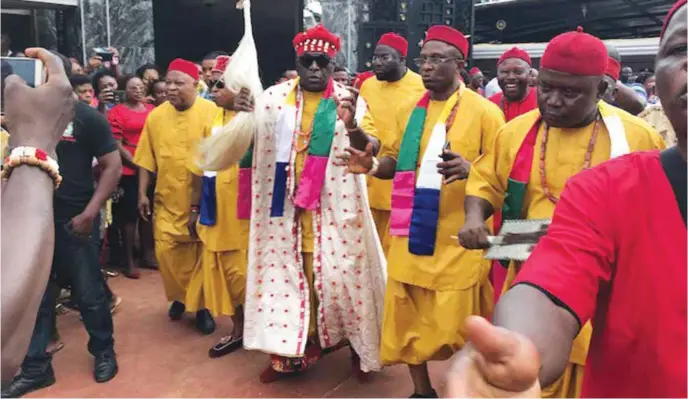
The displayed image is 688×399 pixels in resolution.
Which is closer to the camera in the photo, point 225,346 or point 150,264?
point 225,346

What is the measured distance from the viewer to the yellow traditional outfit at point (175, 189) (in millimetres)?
4762

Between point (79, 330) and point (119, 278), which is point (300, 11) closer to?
point (119, 278)

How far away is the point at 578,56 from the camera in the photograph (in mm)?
2496

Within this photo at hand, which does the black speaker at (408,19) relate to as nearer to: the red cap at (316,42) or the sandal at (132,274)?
the sandal at (132,274)

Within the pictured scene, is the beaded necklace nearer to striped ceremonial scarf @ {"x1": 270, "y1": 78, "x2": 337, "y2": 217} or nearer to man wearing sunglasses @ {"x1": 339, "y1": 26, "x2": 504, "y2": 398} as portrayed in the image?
man wearing sunglasses @ {"x1": 339, "y1": 26, "x2": 504, "y2": 398}

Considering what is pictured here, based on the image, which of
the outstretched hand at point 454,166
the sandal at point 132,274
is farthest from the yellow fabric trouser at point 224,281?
the outstretched hand at point 454,166

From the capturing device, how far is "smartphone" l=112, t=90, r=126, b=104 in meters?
6.39

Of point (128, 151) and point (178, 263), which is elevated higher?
point (128, 151)

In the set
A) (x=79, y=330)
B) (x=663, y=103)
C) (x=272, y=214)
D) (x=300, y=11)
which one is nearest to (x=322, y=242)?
(x=272, y=214)

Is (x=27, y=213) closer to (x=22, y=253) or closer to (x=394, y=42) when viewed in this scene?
(x=22, y=253)

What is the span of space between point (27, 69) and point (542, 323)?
3.88 feet

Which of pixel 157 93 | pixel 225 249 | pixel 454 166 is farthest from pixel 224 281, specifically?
pixel 157 93

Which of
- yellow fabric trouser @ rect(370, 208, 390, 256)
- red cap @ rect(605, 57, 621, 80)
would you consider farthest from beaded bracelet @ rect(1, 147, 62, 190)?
yellow fabric trouser @ rect(370, 208, 390, 256)

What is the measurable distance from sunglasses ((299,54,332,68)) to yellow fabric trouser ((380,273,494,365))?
1315 millimetres
